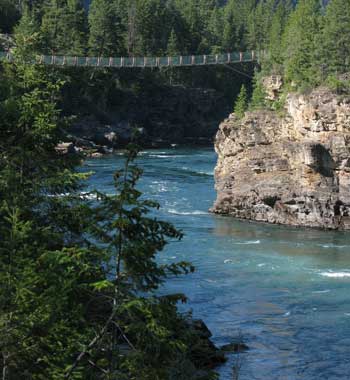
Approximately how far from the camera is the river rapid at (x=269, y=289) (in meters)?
20.3

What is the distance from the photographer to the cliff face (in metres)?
36.1

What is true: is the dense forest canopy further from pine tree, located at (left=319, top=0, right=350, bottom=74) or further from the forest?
the forest

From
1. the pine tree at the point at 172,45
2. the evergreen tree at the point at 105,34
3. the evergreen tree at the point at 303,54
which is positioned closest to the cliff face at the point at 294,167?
the evergreen tree at the point at 303,54

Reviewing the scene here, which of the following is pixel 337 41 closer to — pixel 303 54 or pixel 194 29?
pixel 303 54

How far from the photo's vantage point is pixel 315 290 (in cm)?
2619

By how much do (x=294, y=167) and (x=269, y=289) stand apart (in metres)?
12.3

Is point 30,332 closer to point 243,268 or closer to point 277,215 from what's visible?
point 243,268

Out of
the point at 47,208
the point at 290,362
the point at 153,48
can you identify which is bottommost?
the point at 290,362

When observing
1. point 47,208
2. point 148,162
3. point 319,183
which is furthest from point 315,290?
point 148,162

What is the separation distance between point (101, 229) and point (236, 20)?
318 feet

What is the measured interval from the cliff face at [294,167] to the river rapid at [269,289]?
1132mm

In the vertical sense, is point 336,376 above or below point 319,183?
below

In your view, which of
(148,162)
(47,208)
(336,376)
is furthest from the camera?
(148,162)

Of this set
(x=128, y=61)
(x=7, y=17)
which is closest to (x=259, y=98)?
(x=128, y=61)
